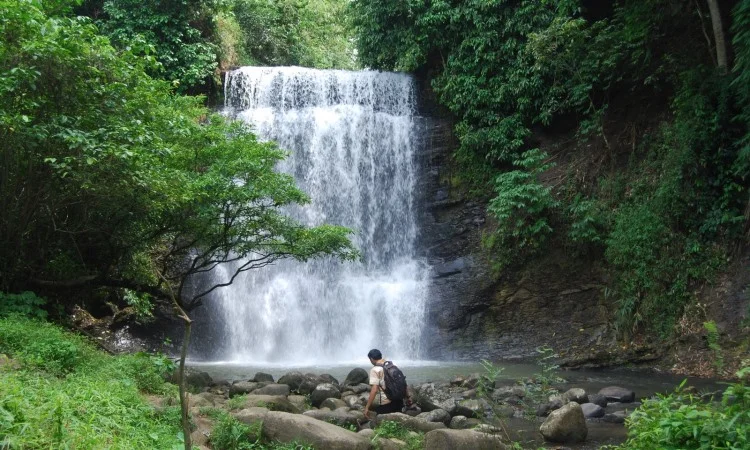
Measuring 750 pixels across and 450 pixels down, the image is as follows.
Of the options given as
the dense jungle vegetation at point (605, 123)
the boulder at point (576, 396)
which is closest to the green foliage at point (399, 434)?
the boulder at point (576, 396)

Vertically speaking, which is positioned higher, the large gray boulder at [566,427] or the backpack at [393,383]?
the backpack at [393,383]

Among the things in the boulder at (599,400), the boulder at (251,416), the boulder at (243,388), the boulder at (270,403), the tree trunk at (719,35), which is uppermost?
the tree trunk at (719,35)

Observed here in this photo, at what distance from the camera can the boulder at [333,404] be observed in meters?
8.74

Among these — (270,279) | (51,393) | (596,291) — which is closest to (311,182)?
(270,279)

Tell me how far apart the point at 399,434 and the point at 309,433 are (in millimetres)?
1496

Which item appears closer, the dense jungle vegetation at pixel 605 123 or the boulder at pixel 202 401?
the boulder at pixel 202 401

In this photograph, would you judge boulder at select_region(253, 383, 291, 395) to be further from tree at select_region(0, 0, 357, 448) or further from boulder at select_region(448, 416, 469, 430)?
boulder at select_region(448, 416, 469, 430)

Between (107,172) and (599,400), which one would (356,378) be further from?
(107,172)

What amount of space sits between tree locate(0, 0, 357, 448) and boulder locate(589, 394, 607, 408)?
5.07 m

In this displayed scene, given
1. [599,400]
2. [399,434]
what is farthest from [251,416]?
[599,400]

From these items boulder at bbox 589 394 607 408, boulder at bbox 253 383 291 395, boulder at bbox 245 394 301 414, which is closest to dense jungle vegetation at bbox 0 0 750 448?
boulder at bbox 245 394 301 414

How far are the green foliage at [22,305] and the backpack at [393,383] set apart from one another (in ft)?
16.2

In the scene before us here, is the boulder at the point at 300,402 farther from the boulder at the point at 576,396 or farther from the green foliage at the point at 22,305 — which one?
the boulder at the point at 576,396

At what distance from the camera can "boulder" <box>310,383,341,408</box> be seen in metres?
9.34
